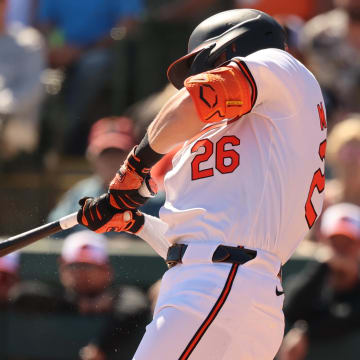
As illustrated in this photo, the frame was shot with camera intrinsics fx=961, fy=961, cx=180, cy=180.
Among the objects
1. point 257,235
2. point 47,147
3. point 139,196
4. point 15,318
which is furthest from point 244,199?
point 47,147

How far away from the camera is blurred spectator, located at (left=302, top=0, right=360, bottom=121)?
6879mm

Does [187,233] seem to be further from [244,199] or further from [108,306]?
[108,306]

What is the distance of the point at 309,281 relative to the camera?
5.76 metres

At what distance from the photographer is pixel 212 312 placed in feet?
9.86

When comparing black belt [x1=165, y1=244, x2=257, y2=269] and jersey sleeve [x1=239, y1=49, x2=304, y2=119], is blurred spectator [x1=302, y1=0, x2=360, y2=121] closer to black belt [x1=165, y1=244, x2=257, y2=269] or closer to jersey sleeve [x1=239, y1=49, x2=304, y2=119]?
jersey sleeve [x1=239, y1=49, x2=304, y2=119]

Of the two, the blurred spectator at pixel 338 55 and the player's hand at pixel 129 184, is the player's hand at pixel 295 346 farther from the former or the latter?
the player's hand at pixel 129 184

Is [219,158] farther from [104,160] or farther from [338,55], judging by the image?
[338,55]

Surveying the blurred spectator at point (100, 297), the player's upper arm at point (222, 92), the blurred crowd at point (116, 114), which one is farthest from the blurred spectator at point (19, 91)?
the player's upper arm at point (222, 92)

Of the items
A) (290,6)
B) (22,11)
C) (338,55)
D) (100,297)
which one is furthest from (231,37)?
(22,11)

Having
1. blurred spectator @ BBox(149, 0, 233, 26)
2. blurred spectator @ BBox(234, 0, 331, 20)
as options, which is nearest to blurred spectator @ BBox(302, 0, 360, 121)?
blurred spectator @ BBox(234, 0, 331, 20)

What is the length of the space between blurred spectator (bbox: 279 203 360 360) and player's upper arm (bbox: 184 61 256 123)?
287cm

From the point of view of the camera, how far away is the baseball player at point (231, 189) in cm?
300

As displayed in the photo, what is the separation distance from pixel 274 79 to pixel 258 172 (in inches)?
11.9

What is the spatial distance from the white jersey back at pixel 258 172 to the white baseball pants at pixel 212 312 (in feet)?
0.29
